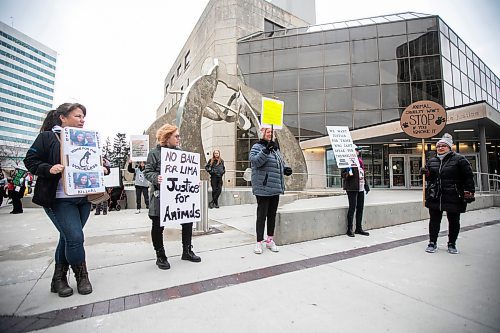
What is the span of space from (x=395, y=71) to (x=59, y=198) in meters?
21.8

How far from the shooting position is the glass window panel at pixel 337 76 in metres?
19.9

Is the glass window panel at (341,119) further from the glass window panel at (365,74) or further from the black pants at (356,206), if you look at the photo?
the black pants at (356,206)

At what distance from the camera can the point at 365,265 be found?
11.7 feet

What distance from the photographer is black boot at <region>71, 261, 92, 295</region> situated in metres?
2.69

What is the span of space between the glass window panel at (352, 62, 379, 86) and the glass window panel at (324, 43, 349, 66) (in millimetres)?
1006

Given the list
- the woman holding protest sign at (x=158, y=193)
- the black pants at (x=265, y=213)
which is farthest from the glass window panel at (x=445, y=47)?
the woman holding protest sign at (x=158, y=193)

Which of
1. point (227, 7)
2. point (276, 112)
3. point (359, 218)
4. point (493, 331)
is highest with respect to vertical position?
point (227, 7)

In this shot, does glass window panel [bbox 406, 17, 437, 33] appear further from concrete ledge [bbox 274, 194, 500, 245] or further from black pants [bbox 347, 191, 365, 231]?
black pants [bbox 347, 191, 365, 231]

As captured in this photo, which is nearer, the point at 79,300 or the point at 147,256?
the point at 79,300

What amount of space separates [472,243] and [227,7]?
23142 mm

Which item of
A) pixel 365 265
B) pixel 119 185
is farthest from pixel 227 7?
pixel 365 265

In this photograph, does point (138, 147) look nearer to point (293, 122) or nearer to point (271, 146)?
point (271, 146)

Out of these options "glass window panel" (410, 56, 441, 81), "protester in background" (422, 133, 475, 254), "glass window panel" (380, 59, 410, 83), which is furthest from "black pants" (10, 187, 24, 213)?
"glass window panel" (410, 56, 441, 81)

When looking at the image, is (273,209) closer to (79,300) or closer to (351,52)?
(79,300)
